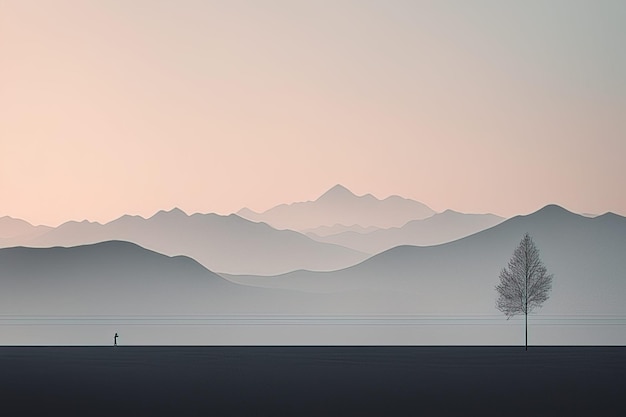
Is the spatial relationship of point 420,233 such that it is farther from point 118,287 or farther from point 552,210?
point 118,287

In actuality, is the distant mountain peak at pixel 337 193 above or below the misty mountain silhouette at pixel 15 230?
above

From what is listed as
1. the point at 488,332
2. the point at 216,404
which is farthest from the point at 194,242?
the point at 216,404

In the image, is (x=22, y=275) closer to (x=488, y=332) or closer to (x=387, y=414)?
(x=488, y=332)

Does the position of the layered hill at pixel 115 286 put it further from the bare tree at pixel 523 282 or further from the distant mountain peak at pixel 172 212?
the bare tree at pixel 523 282

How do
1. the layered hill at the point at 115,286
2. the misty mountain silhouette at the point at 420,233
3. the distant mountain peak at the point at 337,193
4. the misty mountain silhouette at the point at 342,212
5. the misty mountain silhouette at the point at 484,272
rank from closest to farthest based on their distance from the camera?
the distant mountain peak at the point at 337,193 < the misty mountain silhouette at the point at 342,212 < the misty mountain silhouette at the point at 420,233 < the misty mountain silhouette at the point at 484,272 < the layered hill at the point at 115,286

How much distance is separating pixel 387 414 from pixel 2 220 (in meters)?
55.5

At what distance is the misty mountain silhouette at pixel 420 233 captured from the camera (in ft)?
283

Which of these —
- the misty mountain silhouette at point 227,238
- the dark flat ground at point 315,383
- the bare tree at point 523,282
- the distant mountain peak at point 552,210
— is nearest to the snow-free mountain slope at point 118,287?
the misty mountain silhouette at point 227,238

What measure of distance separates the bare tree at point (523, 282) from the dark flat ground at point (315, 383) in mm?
9263

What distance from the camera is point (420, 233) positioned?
86750 mm

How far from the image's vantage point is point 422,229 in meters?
86.4

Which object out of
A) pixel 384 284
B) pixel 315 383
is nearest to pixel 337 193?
pixel 384 284

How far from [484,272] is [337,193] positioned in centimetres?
1385

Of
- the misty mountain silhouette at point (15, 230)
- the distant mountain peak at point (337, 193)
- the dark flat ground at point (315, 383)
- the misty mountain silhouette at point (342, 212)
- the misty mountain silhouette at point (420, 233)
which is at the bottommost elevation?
the dark flat ground at point (315, 383)
